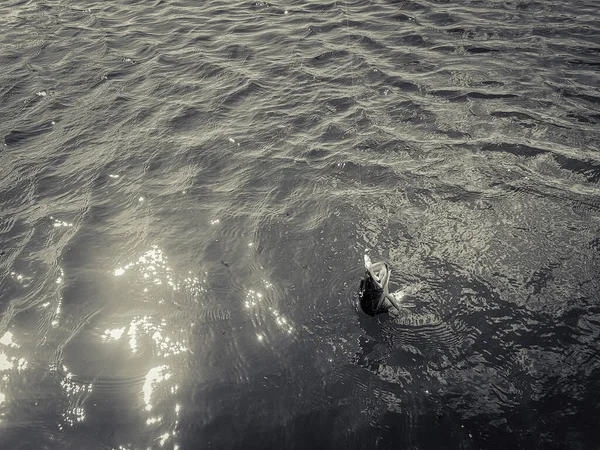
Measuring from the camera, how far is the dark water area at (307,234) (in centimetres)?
477

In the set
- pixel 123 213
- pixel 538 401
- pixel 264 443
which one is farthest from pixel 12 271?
pixel 538 401

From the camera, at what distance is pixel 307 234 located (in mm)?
6551

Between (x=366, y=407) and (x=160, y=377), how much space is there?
2.10 metres

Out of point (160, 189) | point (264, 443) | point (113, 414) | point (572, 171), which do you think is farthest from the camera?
point (160, 189)

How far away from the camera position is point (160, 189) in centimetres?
738

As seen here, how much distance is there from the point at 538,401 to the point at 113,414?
4.04m

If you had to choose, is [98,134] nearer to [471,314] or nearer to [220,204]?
[220,204]

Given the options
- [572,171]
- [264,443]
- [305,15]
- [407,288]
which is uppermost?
[305,15]

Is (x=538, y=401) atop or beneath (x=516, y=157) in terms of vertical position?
beneath

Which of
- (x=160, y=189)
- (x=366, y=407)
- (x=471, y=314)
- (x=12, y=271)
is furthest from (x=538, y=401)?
(x=12, y=271)

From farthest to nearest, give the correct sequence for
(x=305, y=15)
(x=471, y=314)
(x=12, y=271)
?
(x=305, y=15)
(x=12, y=271)
(x=471, y=314)

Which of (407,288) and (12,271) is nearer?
(407,288)

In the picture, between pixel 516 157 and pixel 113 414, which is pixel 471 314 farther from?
pixel 113 414

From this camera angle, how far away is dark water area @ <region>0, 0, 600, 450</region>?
4.77m
